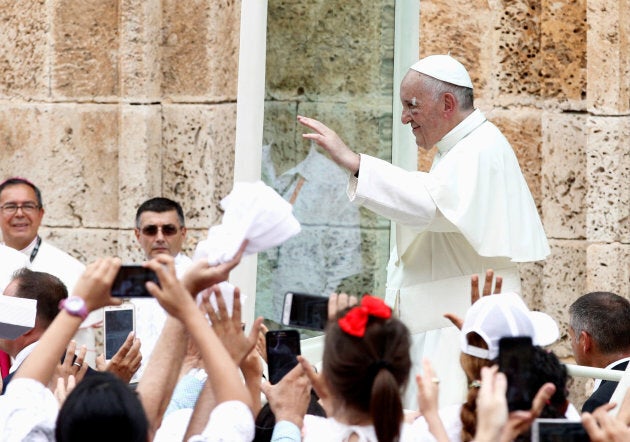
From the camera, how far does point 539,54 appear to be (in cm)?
678

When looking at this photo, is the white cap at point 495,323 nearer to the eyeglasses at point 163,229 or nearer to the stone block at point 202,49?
the eyeglasses at point 163,229

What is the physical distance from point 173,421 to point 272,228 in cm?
69

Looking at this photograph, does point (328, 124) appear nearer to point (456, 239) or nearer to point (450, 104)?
point (450, 104)

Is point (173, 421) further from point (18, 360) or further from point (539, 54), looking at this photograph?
point (539, 54)

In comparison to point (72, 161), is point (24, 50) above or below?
above

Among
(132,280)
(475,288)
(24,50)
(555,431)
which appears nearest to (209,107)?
(24,50)

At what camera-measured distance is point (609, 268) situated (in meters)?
6.68

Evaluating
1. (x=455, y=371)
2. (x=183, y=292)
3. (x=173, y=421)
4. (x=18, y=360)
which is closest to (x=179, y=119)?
(x=455, y=371)

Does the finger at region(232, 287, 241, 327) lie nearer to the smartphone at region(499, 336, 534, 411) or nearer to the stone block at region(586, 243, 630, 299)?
the smartphone at region(499, 336, 534, 411)

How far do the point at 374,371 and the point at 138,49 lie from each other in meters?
4.66

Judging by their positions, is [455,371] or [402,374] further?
[455,371]

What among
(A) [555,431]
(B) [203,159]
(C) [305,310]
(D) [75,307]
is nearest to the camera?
(A) [555,431]

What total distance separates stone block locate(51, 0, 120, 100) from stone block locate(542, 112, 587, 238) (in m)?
2.42

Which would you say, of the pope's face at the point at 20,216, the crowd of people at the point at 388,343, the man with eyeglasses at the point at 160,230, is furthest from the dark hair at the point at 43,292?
the pope's face at the point at 20,216
